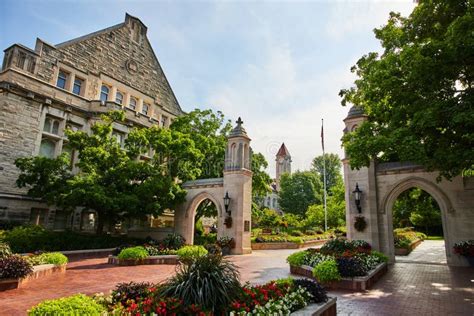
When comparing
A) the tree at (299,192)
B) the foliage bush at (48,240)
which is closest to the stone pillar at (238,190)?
the foliage bush at (48,240)

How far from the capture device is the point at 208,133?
82.3 feet

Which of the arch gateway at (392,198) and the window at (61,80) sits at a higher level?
the window at (61,80)

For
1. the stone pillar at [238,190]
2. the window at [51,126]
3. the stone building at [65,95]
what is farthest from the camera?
the window at [51,126]

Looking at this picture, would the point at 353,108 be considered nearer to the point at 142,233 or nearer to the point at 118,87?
the point at 142,233

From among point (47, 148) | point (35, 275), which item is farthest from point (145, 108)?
point (35, 275)

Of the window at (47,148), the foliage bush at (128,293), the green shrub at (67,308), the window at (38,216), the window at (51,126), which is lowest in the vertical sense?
the foliage bush at (128,293)

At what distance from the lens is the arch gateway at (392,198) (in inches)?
529

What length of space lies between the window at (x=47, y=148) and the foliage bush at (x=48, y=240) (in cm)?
581

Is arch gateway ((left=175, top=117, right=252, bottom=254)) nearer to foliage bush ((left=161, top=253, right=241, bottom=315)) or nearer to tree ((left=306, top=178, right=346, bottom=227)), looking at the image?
foliage bush ((left=161, top=253, right=241, bottom=315))

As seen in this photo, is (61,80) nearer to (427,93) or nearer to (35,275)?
(35,275)

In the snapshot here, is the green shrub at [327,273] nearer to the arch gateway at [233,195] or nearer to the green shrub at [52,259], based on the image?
the green shrub at [52,259]

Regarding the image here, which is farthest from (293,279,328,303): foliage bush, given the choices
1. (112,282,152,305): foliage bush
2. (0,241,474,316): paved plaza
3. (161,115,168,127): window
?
(161,115,168,127): window

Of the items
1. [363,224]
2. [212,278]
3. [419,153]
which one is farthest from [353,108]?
[212,278]

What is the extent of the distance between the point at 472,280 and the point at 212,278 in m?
9.76
